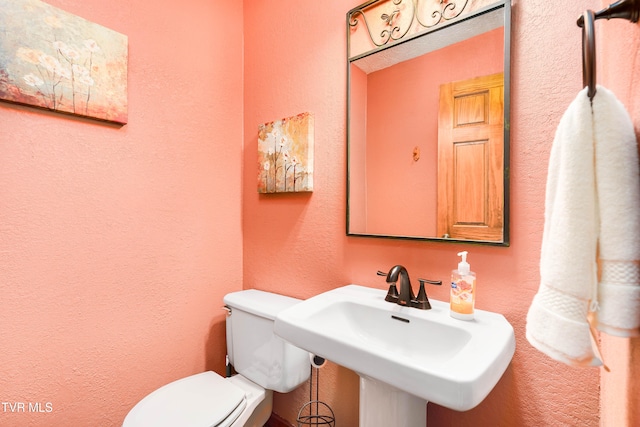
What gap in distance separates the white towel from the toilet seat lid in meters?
1.02

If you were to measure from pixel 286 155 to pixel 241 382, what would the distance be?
1028mm

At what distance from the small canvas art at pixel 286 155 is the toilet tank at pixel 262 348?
53 cm

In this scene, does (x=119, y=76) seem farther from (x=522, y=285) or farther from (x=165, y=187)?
(x=522, y=285)

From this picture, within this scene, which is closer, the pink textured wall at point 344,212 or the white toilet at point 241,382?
the pink textured wall at point 344,212

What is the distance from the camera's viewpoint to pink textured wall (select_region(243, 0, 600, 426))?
776mm

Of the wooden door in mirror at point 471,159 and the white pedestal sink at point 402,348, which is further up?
the wooden door in mirror at point 471,159

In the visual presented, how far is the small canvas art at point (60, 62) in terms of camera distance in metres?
0.92

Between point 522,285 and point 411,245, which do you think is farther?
point 411,245

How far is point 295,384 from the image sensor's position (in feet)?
3.90

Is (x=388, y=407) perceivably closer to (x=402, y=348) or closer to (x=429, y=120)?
(x=402, y=348)

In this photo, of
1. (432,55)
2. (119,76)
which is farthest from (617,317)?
(119,76)

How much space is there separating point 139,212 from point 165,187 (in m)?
0.15

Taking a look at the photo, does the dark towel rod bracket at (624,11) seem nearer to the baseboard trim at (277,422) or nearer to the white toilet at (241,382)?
the white toilet at (241,382)

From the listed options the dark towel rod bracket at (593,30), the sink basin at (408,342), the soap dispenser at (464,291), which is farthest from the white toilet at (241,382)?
the dark towel rod bracket at (593,30)
